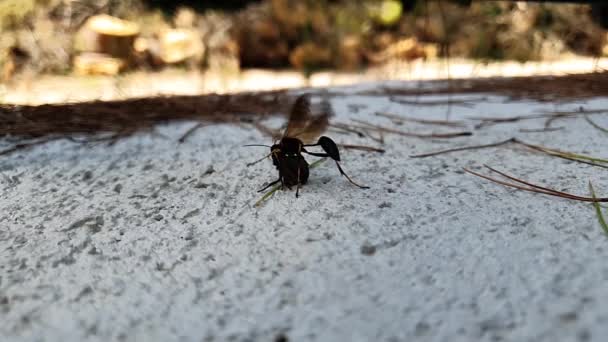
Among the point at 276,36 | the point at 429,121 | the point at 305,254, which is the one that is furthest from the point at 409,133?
the point at 276,36

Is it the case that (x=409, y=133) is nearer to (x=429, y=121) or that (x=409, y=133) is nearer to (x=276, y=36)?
(x=429, y=121)

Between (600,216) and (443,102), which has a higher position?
(443,102)

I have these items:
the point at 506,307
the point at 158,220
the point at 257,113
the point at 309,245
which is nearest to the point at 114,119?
the point at 257,113

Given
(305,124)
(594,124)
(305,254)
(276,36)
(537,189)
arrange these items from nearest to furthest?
(305,254)
(537,189)
(305,124)
(594,124)
(276,36)

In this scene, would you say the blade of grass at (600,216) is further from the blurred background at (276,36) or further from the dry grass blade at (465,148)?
the blurred background at (276,36)

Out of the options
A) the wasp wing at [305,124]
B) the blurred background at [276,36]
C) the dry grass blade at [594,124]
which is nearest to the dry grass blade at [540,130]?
the dry grass blade at [594,124]

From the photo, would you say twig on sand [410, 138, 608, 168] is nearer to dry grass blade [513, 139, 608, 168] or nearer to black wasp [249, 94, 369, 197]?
dry grass blade [513, 139, 608, 168]
